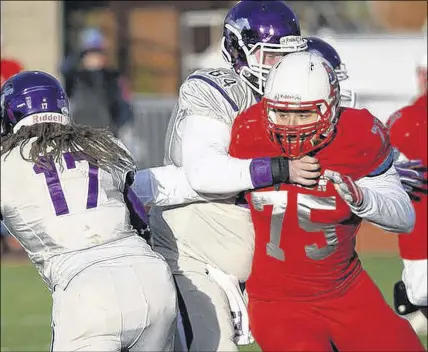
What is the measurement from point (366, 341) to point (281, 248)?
1.51 feet

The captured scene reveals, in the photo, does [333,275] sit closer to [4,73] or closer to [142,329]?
[142,329]

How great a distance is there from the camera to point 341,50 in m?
14.4

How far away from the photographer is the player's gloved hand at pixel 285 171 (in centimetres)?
416

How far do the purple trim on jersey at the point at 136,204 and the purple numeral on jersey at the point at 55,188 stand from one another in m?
0.34

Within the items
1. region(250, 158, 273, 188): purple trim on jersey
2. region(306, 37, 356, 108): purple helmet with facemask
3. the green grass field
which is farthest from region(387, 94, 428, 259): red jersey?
region(250, 158, 273, 188): purple trim on jersey

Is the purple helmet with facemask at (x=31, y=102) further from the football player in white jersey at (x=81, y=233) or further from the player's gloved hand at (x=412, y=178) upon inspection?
the player's gloved hand at (x=412, y=178)

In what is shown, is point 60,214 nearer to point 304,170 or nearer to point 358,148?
point 304,170

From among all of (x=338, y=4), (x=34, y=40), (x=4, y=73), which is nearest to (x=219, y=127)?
(x=4, y=73)

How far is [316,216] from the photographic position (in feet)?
14.0

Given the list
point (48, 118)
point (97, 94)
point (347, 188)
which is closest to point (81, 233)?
point (48, 118)

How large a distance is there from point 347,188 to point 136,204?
0.81 m

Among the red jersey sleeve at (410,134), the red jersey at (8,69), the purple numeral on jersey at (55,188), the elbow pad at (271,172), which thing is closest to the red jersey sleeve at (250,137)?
the elbow pad at (271,172)

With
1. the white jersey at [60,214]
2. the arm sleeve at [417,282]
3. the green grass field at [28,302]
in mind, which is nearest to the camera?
the white jersey at [60,214]

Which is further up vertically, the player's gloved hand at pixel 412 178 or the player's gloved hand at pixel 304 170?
the player's gloved hand at pixel 304 170
